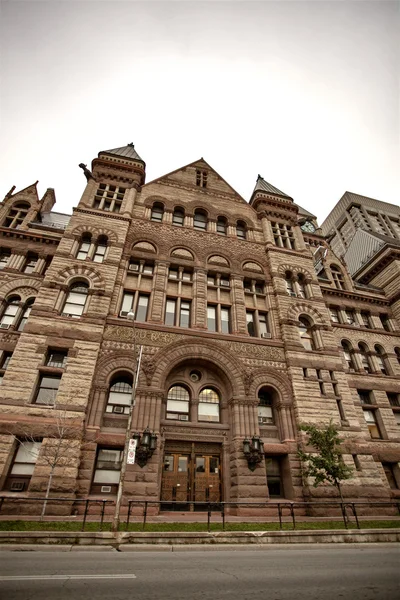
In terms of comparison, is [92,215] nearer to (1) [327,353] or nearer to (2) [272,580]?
(1) [327,353]

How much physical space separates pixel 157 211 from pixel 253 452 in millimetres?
19724

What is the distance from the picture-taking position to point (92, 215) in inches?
920

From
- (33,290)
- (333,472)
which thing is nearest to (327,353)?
(333,472)

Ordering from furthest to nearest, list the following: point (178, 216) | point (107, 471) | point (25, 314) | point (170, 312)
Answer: point (178, 216), point (170, 312), point (25, 314), point (107, 471)

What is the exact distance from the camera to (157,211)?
26453mm

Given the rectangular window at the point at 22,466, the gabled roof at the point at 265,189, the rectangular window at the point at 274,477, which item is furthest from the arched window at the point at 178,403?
the gabled roof at the point at 265,189

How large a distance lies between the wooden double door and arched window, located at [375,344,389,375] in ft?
53.1

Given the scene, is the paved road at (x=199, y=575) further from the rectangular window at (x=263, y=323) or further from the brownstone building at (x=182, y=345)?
the rectangular window at (x=263, y=323)

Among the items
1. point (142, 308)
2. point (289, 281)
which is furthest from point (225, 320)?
point (289, 281)

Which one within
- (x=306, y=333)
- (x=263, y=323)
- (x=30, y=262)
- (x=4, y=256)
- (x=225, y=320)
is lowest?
(x=306, y=333)

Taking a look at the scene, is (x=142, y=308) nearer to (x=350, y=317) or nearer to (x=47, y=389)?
(x=47, y=389)

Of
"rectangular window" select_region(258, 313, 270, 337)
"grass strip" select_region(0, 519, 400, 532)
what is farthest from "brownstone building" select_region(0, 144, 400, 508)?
"grass strip" select_region(0, 519, 400, 532)

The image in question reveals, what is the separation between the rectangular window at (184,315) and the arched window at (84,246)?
24.7 feet

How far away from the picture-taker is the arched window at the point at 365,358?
24.8 metres
